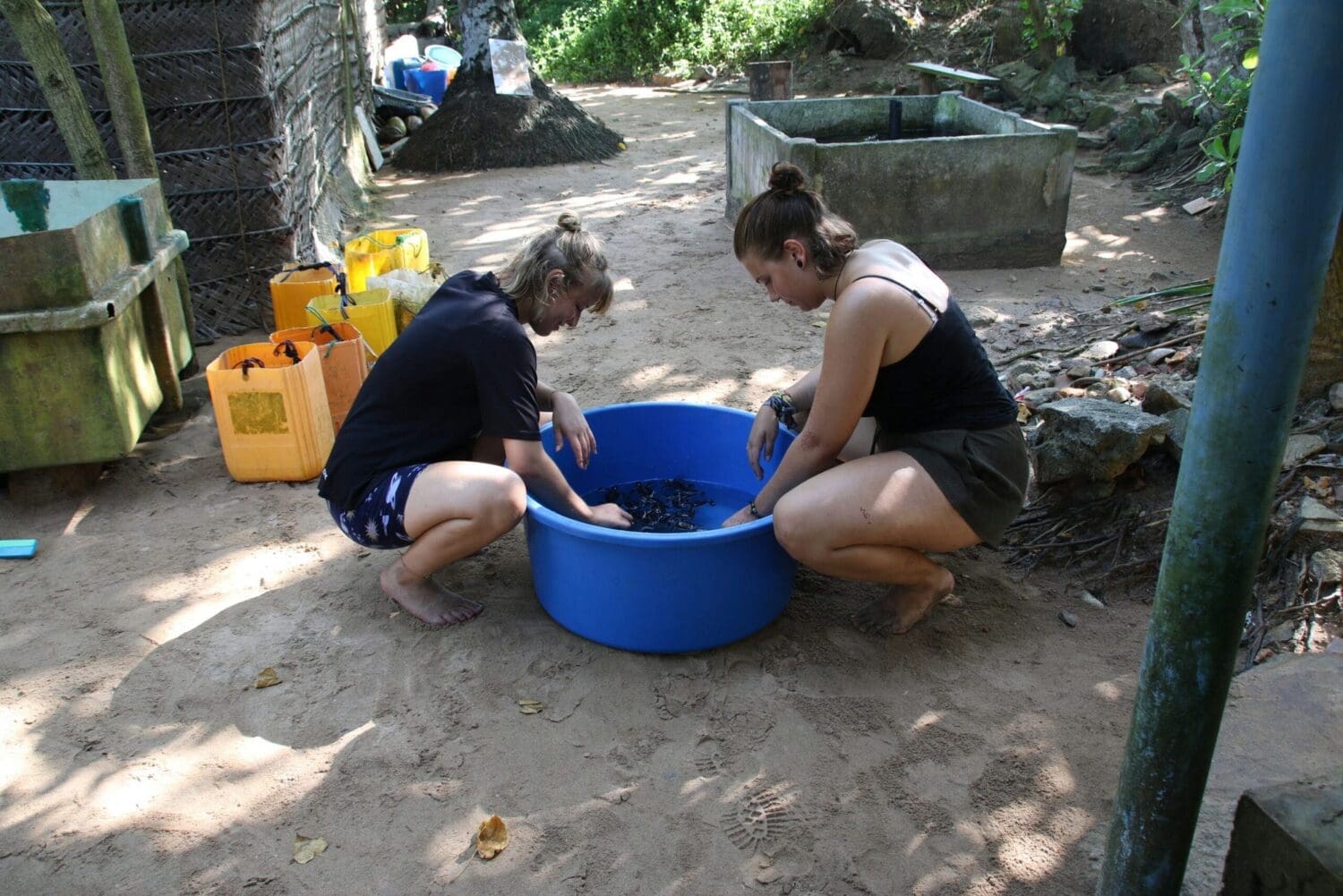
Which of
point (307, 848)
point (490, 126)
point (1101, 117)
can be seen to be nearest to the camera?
point (307, 848)

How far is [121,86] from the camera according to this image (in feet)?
14.8

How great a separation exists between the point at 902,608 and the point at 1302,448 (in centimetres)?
141

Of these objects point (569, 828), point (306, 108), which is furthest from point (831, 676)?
point (306, 108)

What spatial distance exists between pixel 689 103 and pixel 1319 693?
11.3 m

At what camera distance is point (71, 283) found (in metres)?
3.45

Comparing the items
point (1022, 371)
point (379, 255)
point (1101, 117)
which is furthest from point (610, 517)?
point (1101, 117)

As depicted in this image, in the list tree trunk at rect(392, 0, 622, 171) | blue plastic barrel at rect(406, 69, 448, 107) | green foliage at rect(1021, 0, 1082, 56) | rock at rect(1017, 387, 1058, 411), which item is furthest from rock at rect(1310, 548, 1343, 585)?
blue plastic barrel at rect(406, 69, 448, 107)

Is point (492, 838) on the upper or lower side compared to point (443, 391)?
lower

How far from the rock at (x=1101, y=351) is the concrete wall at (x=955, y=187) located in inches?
67.9

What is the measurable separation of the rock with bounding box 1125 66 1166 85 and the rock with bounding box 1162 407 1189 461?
320 inches

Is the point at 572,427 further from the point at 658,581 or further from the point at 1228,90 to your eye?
the point at 1228,90

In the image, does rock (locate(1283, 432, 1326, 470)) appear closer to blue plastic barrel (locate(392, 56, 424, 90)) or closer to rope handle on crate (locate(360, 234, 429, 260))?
rope handle on crate (locate(360, 234, 429, 260))

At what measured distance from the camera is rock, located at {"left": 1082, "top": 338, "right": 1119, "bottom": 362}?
4.38m

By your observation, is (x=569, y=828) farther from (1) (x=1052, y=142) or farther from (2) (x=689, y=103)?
(2) (x=689, y=103)
